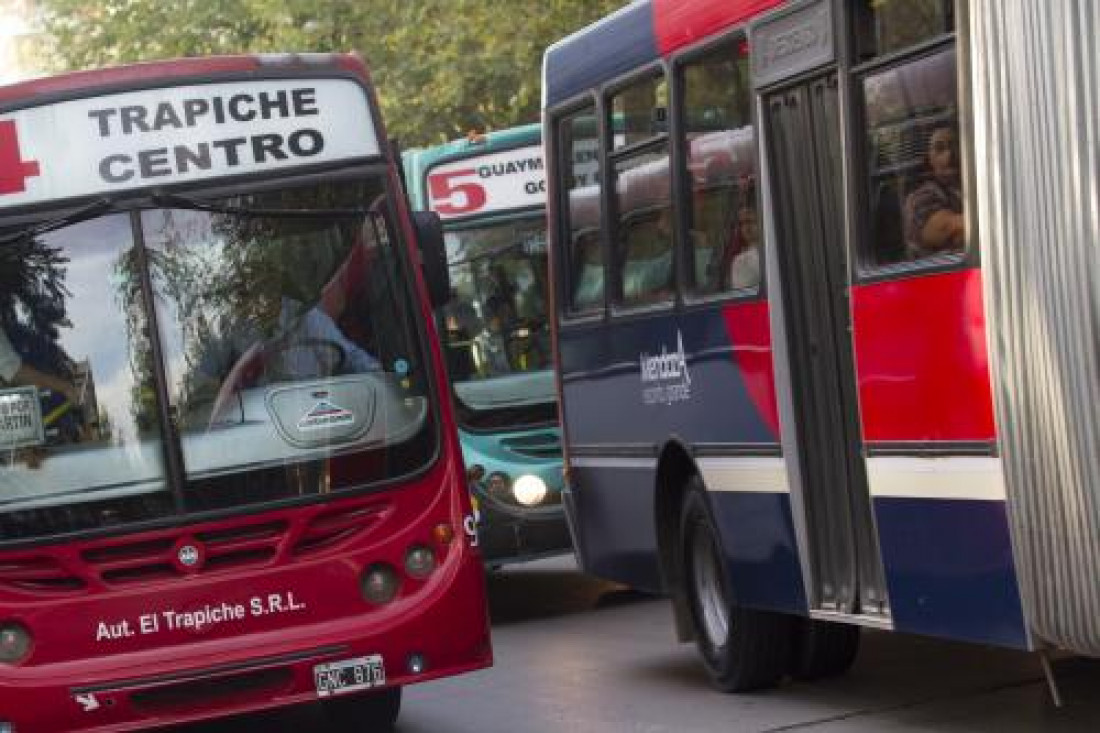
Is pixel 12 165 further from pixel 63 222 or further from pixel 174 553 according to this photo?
pixel 174 553

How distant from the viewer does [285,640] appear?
33.0ft

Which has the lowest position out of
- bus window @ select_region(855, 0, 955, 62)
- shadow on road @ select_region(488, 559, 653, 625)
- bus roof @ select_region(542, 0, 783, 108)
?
shadow on road @ select_region(488, 559, 653, 625)

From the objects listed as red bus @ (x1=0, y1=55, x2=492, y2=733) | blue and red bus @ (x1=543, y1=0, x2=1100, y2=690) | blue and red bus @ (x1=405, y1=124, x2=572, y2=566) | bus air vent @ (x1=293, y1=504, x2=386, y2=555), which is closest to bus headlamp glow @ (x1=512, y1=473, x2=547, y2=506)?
blue and red bus @ (x1=405, y1=124, x2=572, y2=566)

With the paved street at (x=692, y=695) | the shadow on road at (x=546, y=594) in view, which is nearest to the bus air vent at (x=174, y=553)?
the paved street at (x=692, y=695)

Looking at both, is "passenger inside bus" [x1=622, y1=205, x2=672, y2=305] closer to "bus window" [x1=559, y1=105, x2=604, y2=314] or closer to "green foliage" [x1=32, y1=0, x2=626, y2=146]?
"bus window" [x1=559, y1=105, x2=604, y2=314]

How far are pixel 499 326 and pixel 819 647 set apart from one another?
576cm

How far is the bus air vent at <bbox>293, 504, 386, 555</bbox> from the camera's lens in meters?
10.2

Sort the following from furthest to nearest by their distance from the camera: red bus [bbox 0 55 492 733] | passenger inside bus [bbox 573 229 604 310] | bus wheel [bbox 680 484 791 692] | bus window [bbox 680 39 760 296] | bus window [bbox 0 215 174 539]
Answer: passenger inside bus [bbox 573 229 604 310] < bus wheel [bbox 680 484 791 692] < bus window [bbox 680 39 760 296] < bus window [bbox 0 215 174 539] < red bus [bbox 0 55 492 733]

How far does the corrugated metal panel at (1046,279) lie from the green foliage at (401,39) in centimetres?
1448

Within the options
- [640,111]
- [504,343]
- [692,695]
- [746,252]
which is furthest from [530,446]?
[746,252]

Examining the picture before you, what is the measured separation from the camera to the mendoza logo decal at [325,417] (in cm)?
1025

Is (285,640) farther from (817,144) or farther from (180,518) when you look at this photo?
(817,144)

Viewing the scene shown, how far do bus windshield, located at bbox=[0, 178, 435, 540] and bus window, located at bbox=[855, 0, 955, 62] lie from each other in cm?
215

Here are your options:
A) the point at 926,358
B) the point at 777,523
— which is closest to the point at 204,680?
the point at 777,523
